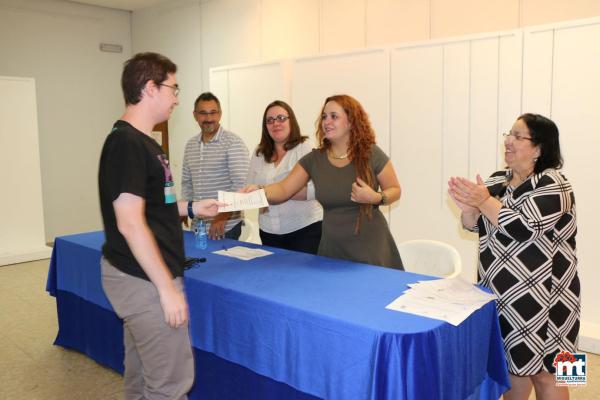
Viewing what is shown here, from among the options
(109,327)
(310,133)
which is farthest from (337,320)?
(310,133)

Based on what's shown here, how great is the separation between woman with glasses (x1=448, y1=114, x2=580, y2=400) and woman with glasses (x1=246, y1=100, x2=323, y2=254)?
1153 mm

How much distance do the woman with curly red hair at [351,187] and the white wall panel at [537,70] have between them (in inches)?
56.9

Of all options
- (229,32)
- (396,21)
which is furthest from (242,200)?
(229,32)

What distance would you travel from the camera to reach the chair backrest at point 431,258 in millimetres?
2621

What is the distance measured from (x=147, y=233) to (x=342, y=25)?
13.4 feet

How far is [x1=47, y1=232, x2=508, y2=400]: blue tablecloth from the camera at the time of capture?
155cm

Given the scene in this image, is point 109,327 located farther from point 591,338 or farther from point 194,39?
point 194,39

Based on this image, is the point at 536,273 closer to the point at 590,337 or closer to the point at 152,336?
the point at 152,336

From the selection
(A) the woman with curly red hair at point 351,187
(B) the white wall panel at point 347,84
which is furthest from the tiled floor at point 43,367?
(B) the white wall panel at point 347,84

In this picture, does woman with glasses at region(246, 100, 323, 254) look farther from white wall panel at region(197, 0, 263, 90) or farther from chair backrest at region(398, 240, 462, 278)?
white wall panel at region(197, 0, 263, 90)

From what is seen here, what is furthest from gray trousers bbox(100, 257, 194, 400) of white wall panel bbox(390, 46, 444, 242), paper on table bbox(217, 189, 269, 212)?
white wall panel bbox(390, 46, 444, 242)

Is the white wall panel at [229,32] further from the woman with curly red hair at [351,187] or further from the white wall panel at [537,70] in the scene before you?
the woman with curly red hair at [351,187]

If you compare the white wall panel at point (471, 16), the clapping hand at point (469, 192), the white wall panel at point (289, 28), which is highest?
the white wall panel at point (289, 28)

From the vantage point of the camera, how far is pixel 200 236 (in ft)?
9.59
